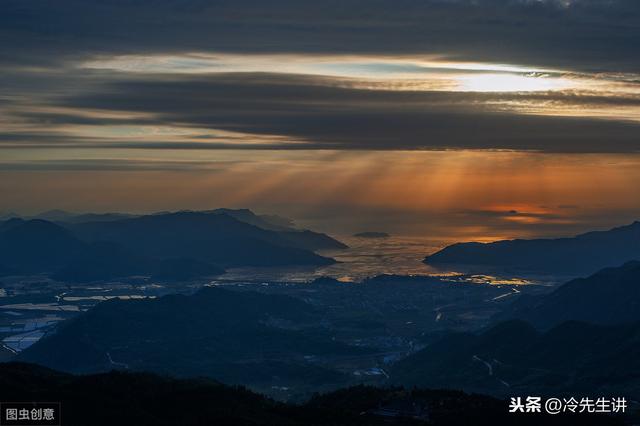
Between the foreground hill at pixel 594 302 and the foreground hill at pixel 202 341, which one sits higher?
the foreground hill at pixel 594 302

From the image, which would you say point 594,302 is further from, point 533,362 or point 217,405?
point 217,405

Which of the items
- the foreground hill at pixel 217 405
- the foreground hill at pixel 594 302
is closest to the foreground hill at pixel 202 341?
the foreground hill at pixel 594 302

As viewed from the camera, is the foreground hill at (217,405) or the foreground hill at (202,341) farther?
the foreground hill at (202,341)

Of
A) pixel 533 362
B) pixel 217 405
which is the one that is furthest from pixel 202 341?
pixel 217 405

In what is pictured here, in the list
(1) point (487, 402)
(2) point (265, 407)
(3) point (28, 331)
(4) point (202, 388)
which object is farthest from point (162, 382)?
(3) point (28, 331)

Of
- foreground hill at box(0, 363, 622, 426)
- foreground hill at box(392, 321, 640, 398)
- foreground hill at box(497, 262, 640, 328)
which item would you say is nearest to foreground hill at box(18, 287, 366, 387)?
foreground hill at box(392, 321, 640, 398)

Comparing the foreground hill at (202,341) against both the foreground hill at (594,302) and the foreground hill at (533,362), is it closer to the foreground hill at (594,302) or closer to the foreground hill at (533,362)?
the foreground hill at (533,362)

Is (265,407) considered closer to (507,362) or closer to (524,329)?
(507,362)

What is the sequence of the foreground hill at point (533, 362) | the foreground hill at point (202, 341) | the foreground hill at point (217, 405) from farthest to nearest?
the foreground hill at point (202, 341) < the foreground hill at point (533, 362) < the foreground hill at point (217, 405)
